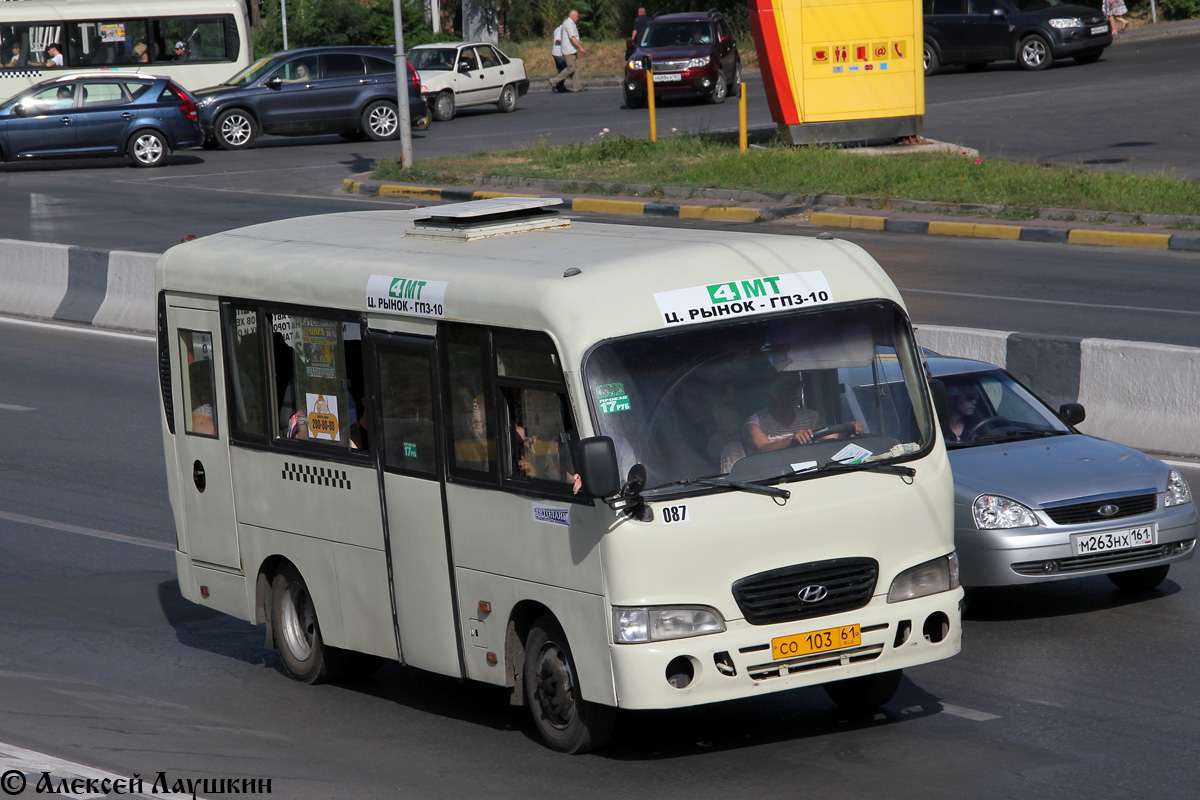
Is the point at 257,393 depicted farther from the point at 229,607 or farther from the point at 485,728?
the point at 485,728

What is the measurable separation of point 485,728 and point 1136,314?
10601 mm

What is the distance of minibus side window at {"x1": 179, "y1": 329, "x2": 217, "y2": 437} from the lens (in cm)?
844

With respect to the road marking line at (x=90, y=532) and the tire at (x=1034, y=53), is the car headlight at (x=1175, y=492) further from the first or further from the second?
the tire at (x=1034, y=53)

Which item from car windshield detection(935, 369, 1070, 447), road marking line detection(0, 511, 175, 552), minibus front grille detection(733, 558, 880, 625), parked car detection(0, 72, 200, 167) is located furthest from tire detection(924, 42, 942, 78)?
minibus front grille detection(733, 558, 880, 625)

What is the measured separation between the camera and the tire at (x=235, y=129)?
34.6 m

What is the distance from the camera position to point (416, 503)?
285 inches

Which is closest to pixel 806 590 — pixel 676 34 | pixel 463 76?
pixel 676 34

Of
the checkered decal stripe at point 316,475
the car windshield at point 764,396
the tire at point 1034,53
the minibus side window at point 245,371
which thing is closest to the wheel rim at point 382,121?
the tire at point 1034,53

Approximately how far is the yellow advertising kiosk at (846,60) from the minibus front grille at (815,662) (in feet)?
70.1

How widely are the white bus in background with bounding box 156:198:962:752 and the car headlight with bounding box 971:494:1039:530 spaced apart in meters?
1.69

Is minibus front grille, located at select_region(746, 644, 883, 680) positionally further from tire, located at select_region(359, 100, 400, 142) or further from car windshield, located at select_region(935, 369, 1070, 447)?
tire, located at select_region(359, 100, 400, 142)

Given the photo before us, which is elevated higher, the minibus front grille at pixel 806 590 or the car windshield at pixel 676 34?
the car windshield at pixel 676 34

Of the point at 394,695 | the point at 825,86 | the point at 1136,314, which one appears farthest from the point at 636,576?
the point at 825,86

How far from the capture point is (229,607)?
8.55 metres
